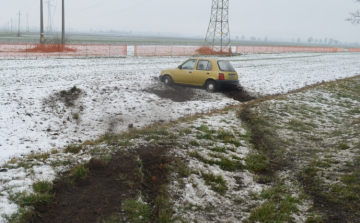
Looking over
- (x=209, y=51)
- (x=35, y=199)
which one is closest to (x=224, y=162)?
(x=35, y=199)

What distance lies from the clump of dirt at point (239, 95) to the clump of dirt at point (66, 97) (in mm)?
6802

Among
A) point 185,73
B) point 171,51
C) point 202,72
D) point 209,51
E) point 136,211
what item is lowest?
point 136,211

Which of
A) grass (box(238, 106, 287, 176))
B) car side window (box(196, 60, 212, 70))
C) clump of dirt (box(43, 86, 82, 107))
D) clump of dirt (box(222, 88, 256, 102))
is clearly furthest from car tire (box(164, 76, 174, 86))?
grass (box(238, 106, 287, 176))

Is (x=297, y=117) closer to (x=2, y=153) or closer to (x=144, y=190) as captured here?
(x=144, y=190)

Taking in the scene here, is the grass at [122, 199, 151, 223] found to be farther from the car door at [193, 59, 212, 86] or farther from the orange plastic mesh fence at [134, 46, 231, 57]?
the orange plastic mesh fence at [134, 46, 231, 57]

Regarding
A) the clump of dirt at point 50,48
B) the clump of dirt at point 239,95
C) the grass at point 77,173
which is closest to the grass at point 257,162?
the grass at point 77,173

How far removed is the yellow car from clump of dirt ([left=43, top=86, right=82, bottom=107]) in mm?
5027

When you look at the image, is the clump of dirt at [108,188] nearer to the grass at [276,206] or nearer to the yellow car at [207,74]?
the grass at [276,206]

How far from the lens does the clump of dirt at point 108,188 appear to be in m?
4.85

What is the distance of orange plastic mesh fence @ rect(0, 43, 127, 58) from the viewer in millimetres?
27097

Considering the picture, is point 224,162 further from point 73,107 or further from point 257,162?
point 73,107

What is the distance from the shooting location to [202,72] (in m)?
15.5

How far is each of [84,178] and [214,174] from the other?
2.47 meters

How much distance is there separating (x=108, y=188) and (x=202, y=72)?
10710mm
